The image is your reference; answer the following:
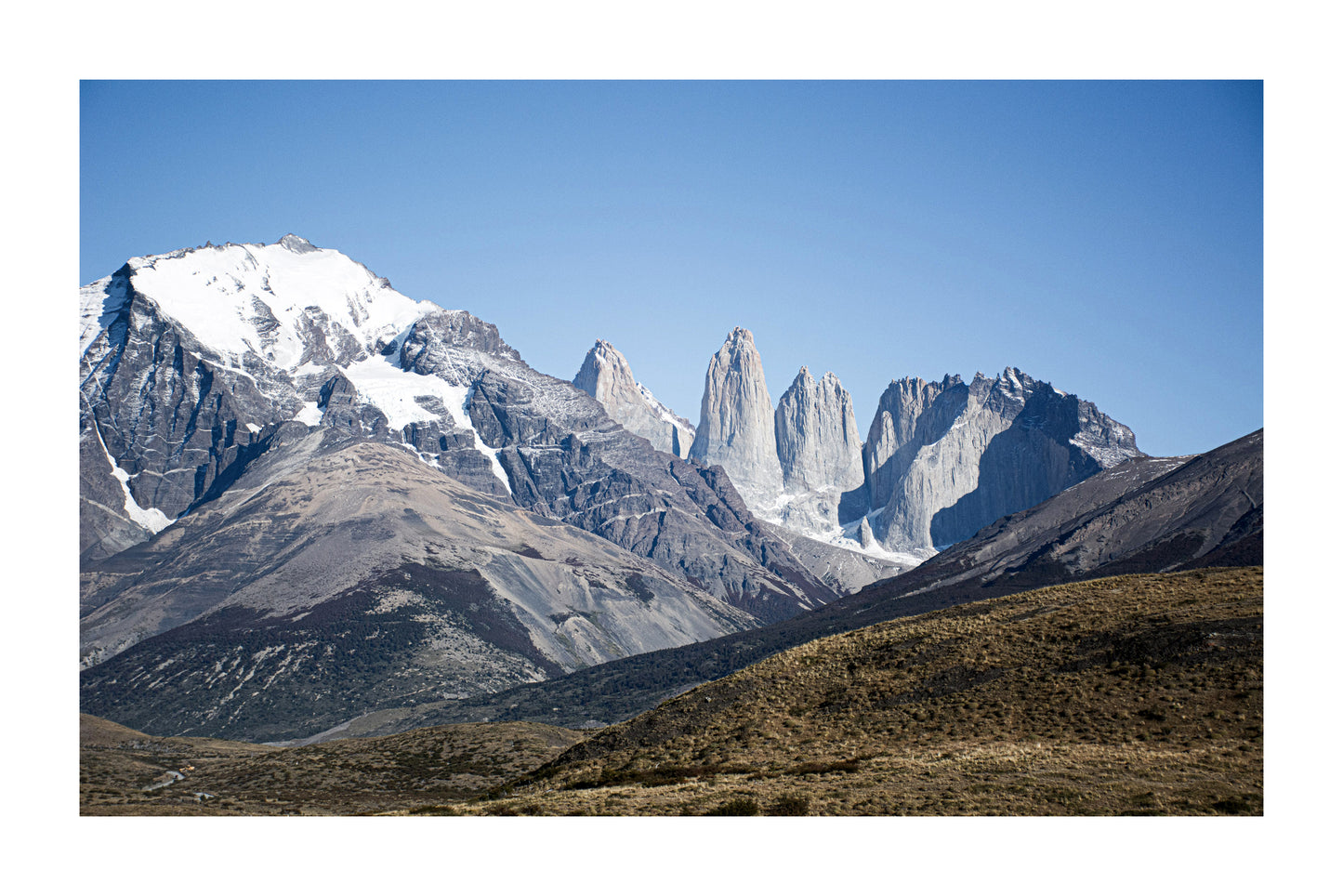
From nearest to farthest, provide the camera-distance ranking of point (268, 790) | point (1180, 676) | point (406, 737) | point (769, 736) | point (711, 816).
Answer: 1. point (711, 816)
2. point (1180, 676)
3. point (769, 736)
4. point (268, 790)
5. point (406, 737)

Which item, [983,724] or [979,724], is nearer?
[983,724]

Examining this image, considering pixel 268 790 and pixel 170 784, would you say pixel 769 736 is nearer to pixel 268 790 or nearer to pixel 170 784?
pixel 268 790

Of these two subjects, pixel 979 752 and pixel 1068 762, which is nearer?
pixel 1068 762

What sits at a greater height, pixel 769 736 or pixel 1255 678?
pixel 1255 678

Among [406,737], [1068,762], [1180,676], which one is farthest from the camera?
[406,737]
